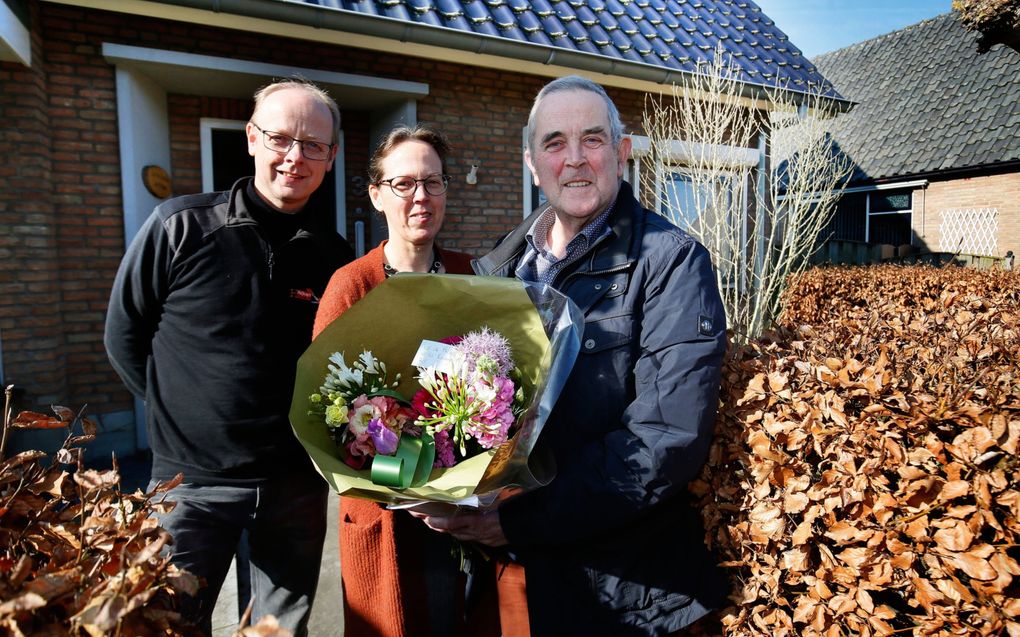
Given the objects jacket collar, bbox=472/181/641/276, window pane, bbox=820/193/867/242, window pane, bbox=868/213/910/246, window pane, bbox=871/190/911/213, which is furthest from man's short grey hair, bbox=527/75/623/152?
window pane, bbox=871/190/911/213

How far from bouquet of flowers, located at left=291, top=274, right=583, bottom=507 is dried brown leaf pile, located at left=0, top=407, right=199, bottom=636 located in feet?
1.35

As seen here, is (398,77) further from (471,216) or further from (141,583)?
(141,583)

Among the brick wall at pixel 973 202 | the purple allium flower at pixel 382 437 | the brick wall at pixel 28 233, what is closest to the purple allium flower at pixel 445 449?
the purple allium flower at pixel 382 437

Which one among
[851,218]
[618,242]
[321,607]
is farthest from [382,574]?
[851,218]

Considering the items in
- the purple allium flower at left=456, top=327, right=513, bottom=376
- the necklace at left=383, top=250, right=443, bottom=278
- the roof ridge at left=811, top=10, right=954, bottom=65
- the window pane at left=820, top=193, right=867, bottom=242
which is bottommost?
the purple allium flower at left=456, top=327, right=513, bottom=376

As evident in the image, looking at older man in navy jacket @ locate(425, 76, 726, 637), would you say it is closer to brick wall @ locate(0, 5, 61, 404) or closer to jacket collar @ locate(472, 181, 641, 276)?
jacket collar @ locate(472, 181, 641, 276)

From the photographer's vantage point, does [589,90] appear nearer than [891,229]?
Yes

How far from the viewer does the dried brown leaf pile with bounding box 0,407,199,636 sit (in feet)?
2.26

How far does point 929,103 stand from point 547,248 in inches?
729

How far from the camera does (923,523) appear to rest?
1.15 metres

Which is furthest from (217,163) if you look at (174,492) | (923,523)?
(923,523)

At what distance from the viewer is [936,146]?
14.7 meters

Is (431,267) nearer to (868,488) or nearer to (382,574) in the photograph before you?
(382,574)

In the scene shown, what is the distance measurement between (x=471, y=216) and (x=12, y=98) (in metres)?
3.77
